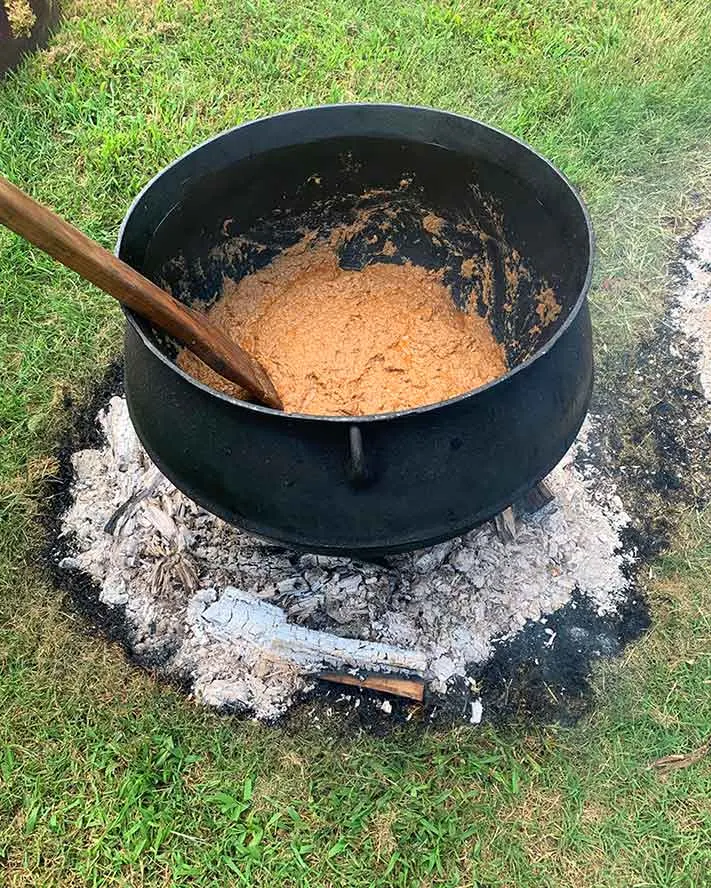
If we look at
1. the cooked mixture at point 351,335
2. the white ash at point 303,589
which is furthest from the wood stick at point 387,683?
the cooked mixture at point 351,335

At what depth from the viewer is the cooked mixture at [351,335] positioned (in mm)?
2441

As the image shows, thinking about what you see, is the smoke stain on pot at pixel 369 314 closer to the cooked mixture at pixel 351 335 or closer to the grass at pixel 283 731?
the cooked mixture at pixel 351 335

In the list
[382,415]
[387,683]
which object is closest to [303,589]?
[387,683]

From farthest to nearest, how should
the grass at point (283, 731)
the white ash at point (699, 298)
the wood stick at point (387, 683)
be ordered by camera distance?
the white ash at point (699, 298) → the wood stick at point (387, 683) → the grass at point (283, 731)

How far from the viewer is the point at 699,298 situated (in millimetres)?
3287

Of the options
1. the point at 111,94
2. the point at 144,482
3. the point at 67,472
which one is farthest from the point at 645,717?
the point at 111,94

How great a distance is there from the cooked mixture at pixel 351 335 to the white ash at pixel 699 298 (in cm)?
110

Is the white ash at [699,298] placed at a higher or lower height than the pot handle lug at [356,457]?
lower

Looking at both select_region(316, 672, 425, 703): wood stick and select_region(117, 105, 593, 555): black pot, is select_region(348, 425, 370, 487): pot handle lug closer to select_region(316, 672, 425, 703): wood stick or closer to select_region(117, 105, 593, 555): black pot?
select_region(117, 105, 593, 555): black pot

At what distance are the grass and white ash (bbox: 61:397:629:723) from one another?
142 millimetres

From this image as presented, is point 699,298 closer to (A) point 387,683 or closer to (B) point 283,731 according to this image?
(A) point 387,683

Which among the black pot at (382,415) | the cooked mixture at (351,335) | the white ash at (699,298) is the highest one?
the black pot at (382,415)

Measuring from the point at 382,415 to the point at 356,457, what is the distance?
107 mm

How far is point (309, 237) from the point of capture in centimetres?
269
